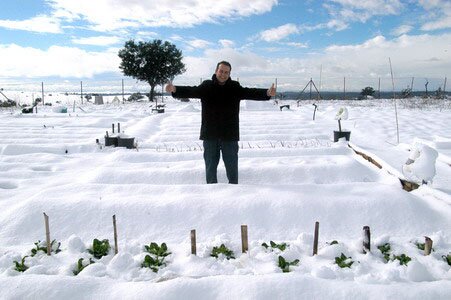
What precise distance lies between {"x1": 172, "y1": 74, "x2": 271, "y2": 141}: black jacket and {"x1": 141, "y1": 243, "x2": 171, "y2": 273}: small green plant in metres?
1.88

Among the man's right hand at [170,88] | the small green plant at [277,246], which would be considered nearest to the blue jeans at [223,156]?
the man's right hand at [170,88]

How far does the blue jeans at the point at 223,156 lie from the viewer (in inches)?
176

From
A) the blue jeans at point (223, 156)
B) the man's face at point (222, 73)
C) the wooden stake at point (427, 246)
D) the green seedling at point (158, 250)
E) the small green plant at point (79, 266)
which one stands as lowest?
the small green plant at point (79, 266)

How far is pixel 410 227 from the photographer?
3.50 metres

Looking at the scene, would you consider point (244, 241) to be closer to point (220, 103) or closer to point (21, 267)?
point (21, 267)

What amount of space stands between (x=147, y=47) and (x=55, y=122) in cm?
2014

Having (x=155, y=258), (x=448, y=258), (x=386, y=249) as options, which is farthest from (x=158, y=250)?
(x=448, y=258)

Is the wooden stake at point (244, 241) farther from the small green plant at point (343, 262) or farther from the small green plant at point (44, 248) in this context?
the small green plant at point (44, 248)

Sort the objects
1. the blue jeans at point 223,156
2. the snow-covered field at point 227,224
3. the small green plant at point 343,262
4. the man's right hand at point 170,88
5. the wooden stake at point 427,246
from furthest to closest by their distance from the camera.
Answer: the blue jeans at point 223,156
the man's right hand at point 170,88
the wooden stake at point 427,246
the small green plant at point 343,262
the snow-covered field at point 227,224

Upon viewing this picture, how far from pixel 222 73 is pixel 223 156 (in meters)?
1.02

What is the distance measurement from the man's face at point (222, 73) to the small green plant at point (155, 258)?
85.0 inches

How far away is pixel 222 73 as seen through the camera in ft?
13.8

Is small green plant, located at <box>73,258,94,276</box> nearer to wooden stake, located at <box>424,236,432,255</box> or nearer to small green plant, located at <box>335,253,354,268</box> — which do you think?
small green plant, located at <box>335,253,354,268</box>

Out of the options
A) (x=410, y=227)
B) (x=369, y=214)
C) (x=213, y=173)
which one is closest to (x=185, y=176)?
(x=213, y=173)
